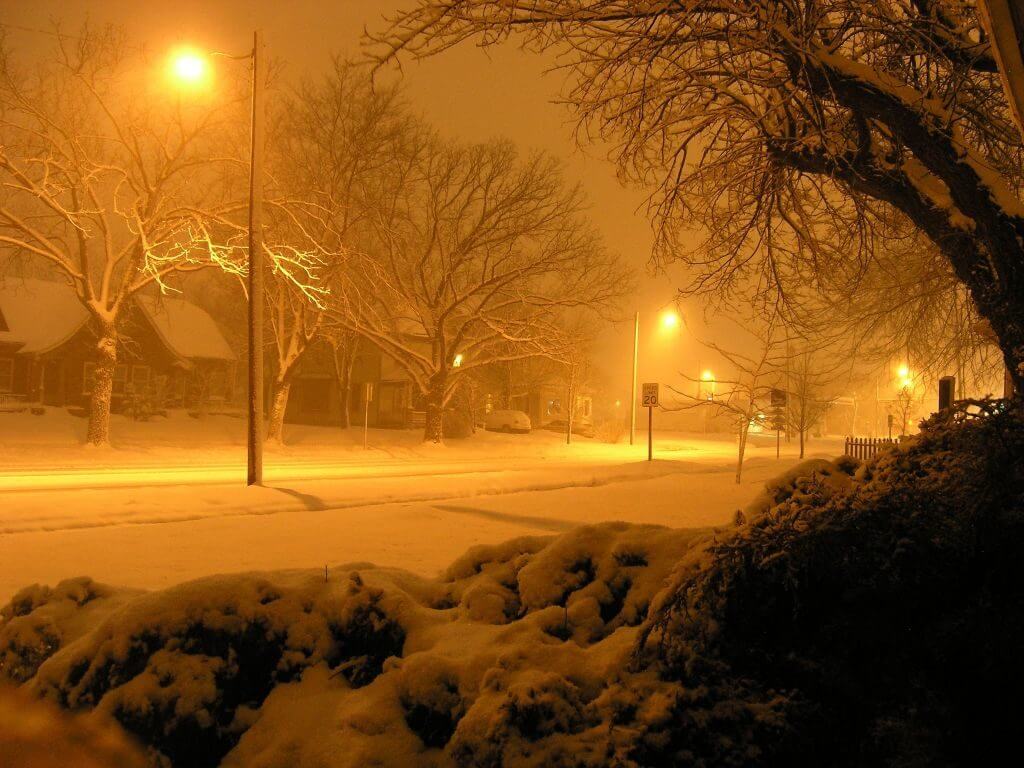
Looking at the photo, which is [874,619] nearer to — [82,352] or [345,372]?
[345,372]

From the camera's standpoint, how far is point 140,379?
41.2 m

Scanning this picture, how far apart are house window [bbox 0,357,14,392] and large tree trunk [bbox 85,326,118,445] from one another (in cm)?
1695

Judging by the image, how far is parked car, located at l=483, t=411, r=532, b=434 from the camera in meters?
45.4

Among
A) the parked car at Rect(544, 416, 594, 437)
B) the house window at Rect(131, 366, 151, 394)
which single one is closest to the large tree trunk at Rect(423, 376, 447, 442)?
the house window at Rect(131, 366, 151, 394)

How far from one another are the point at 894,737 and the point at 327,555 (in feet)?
21.9

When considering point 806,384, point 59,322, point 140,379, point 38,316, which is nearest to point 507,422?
point 140,379

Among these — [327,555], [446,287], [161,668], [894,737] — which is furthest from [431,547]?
[446,287]

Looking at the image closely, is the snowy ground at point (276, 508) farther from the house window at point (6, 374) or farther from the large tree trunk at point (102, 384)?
the house window at point (6, 374)

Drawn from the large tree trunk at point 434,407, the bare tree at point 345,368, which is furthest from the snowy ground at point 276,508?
the bare tree at point 345,368

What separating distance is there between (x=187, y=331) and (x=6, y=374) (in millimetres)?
9579

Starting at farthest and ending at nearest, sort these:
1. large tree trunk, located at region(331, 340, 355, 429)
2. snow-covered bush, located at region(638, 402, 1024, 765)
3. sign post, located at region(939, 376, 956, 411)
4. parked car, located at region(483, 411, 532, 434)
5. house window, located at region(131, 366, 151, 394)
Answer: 1. parked car, located at region(483, 411, 532, 434)
2. house window, located at region(131, 366, 151, 394)
3. large tree trunk, located at region(331, 340, 355, 429)
4. sign post, located at region(939, 376, 956, 411)
5. snow-covered bush, located at region(638, 402, 1024, 765)

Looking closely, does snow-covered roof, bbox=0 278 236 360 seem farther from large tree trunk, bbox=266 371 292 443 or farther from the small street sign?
the small street sign

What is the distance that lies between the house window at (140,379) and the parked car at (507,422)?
61.5ft

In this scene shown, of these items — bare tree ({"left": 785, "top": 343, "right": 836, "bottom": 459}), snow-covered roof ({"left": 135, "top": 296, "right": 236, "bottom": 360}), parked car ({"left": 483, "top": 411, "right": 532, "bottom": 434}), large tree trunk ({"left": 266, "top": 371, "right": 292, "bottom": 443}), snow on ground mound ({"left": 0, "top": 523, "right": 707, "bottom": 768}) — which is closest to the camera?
snow on ground mound ({"left": 0, "top": 523, "right": 707, "bottom": 768})
